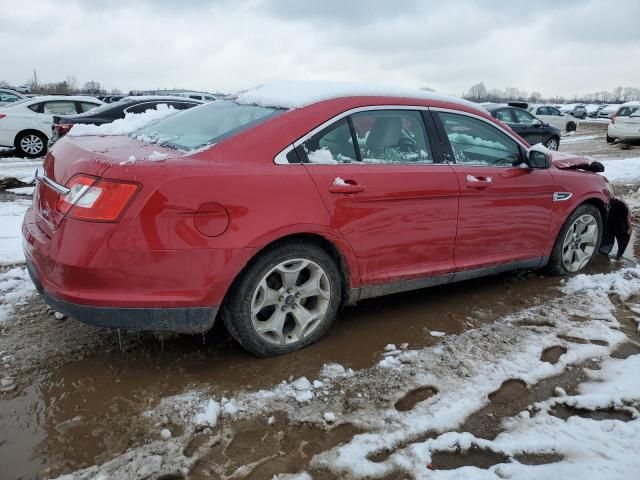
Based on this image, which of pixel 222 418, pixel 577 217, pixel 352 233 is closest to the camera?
pixel 222 418

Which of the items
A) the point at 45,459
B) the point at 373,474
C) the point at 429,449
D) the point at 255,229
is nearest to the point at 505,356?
the point at 429,449

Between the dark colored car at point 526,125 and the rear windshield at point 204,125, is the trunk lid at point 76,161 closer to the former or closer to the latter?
the rear windshield at point 204,125

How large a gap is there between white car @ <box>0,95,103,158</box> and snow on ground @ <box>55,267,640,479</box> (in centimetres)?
1119

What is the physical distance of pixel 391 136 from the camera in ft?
11.5

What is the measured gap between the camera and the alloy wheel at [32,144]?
1229 cm

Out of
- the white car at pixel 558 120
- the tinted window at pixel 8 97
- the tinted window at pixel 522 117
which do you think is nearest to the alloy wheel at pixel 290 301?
the tinted window at pixel 522 117

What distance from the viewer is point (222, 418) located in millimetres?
2562

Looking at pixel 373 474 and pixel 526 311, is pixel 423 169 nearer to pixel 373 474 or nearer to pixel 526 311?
pixel 526 311

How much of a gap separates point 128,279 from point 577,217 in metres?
3.81

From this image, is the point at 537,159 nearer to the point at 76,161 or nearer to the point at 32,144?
the point at 76,161

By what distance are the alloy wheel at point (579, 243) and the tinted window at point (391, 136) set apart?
1.88m

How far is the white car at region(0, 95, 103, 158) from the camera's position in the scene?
12141 millimetres

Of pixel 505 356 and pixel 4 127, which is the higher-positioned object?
pixel 4 127

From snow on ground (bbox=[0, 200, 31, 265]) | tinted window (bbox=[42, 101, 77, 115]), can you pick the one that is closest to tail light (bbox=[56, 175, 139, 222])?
snow on ground (bbox=[0, 200, 31, 265])
